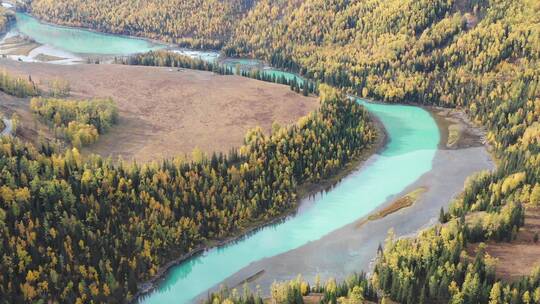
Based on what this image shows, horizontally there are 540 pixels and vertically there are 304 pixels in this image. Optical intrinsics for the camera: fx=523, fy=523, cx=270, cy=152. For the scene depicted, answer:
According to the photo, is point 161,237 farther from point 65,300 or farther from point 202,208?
point 65,300

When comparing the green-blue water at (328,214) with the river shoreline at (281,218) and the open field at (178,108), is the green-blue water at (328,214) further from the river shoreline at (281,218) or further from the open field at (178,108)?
the open field at (178,108)

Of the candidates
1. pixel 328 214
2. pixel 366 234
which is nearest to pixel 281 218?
pixel 328 214

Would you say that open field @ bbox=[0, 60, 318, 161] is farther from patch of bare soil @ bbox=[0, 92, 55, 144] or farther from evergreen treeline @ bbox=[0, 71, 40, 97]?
evergreen treeline @ bbox=[0, 71, 40, 97]

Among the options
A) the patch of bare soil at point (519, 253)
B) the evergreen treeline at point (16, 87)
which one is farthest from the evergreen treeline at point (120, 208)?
the evergreen treeline at point (16, 87)

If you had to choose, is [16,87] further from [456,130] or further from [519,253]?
[519,253]

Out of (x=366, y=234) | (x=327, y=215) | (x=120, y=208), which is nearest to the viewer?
(x=120, y=208)

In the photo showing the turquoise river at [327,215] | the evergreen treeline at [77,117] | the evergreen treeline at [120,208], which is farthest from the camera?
the evergreen treeline at [77,117]

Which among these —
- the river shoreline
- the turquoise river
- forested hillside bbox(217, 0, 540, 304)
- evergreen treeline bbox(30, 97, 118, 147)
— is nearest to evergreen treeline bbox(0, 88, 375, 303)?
the river shoreline

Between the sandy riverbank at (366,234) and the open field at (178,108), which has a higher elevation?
the open field at (178,108)

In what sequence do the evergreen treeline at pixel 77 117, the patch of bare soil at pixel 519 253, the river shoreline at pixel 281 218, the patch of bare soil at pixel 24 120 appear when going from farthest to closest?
1. the evergreen treeline at pixel 77 117
2. the patch of bare soil at pixel 24 120
3. the river shoreline at pixel 281 218
4. the patch of bare soil at pixel 519 253
